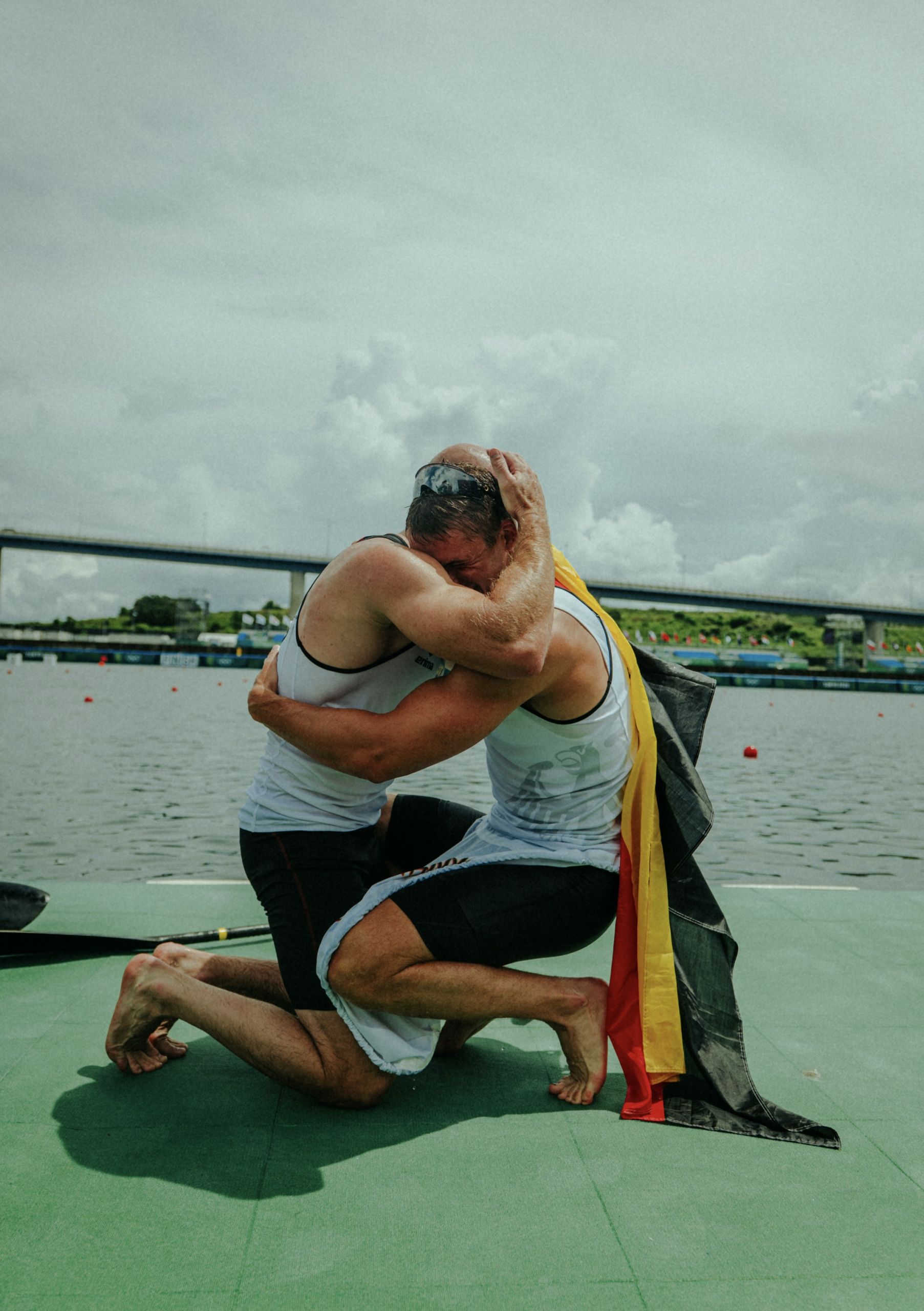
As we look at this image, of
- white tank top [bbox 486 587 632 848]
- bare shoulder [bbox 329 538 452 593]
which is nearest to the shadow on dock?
white tank top [bbox 486 587 632 848]

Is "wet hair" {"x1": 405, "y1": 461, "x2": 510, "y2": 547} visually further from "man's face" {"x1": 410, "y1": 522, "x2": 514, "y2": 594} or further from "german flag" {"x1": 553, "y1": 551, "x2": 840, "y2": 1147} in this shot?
"german flag" {"x1": 553, "y1": 551, "x2": 840, "y2": 1147}

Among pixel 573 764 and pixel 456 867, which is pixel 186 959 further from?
pixel 573 764

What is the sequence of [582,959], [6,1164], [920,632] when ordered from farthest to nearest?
[920,632] → [582,959] → [6,1164]

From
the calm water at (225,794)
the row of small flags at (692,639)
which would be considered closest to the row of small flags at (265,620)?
the row of small flags at (692,639)

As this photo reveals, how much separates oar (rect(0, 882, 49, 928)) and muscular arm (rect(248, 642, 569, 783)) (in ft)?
5.86

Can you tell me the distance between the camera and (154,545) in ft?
257

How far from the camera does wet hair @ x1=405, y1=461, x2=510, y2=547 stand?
8.24ft

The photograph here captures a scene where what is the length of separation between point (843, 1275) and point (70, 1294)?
4.39ft

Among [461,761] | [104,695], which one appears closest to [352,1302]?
[461,761]

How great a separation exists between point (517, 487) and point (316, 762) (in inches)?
34.4

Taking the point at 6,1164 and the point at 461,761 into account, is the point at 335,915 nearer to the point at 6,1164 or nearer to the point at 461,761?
the point at 6,1164

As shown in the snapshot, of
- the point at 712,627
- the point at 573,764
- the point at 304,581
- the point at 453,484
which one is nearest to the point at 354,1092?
the point at 573,764

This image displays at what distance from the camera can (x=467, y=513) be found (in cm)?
251

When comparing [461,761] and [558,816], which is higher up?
[558,816]
